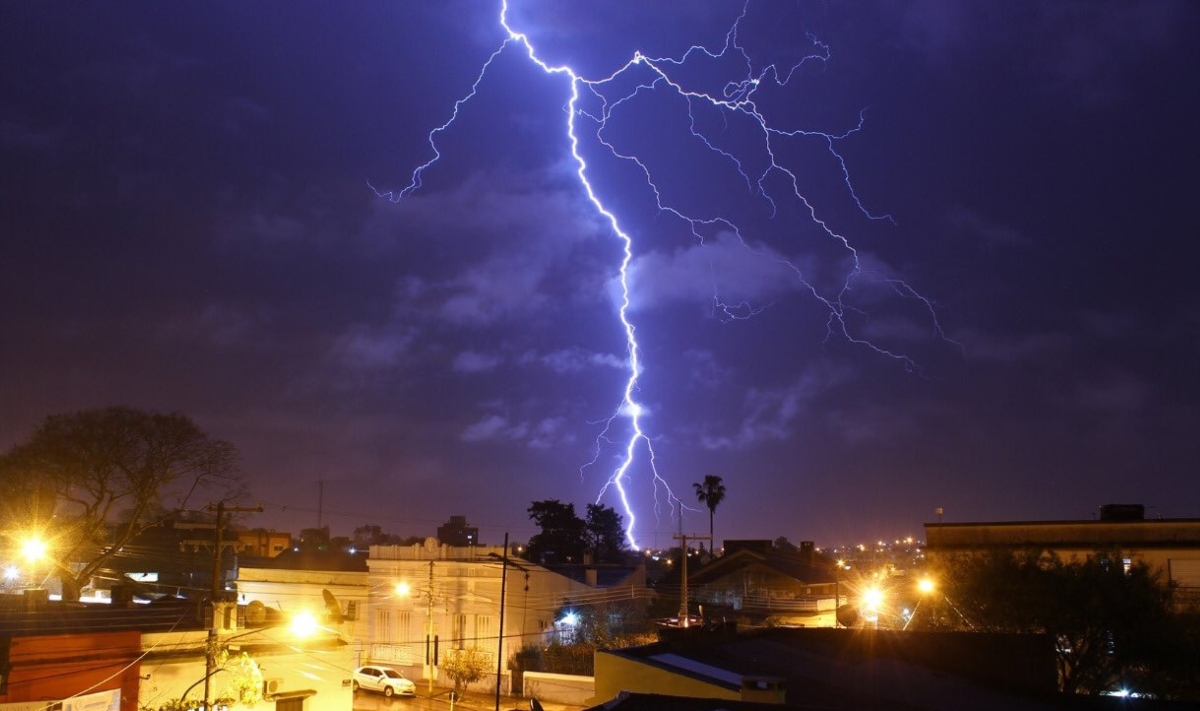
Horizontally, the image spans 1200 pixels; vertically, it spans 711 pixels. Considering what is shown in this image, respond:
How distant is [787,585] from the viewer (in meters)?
45.0

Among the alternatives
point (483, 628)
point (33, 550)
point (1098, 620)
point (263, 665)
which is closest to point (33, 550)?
point (33, 550)

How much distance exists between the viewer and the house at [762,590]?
42250 mm

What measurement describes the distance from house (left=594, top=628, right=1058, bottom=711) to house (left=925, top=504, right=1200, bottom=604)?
12.0 meters

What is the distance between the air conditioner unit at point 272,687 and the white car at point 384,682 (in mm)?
11765

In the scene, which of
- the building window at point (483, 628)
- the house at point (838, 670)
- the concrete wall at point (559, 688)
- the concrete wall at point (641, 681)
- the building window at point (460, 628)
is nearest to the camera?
the concrete wall at point (641, 681)

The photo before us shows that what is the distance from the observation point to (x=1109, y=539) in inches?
1390

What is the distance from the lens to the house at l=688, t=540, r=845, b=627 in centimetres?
4225

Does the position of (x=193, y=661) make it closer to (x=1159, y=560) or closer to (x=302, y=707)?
(x=302, y=707)

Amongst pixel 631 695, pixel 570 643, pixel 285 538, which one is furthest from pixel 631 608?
pixel 285 538

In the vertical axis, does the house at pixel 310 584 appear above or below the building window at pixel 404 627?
above

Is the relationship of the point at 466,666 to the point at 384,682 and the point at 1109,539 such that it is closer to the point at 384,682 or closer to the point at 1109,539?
the point at 384,682

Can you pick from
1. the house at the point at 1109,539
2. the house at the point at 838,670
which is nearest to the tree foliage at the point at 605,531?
the house at the point at 1109,539

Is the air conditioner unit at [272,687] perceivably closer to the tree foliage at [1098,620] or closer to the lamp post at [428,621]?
the lamp post at [428,621]

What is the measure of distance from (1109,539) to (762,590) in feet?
50.6
